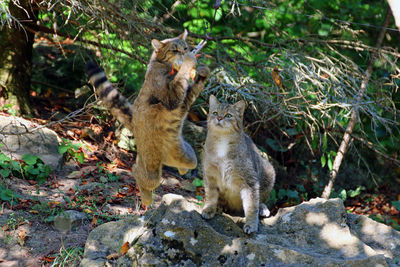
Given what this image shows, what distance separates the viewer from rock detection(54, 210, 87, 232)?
5912 mm

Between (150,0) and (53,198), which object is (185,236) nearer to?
(53,198)

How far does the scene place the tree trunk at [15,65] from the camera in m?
8.15

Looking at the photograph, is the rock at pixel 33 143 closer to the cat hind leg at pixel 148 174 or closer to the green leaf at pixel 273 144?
the cat hind leg at pixel 148 174

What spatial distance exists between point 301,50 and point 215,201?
156 inches

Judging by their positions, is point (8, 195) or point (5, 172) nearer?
point (8, 195)

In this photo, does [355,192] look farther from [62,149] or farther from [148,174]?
[62,149]

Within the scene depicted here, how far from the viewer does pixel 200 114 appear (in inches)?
383

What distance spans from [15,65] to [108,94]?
4.09 metres

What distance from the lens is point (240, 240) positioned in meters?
4.58

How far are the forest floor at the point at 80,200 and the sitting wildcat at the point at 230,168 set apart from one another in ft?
5.10

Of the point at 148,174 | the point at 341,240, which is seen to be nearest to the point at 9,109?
the point at 148,174

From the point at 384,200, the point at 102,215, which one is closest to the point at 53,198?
the point at 102,215


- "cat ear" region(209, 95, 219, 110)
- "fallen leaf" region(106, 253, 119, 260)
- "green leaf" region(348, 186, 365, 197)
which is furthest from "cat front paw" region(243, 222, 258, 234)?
"green leaf" region(348, 186, 365, 197)

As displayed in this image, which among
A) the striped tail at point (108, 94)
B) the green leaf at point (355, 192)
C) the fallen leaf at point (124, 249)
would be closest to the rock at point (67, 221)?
the fallen leaf at point (124, 249)
